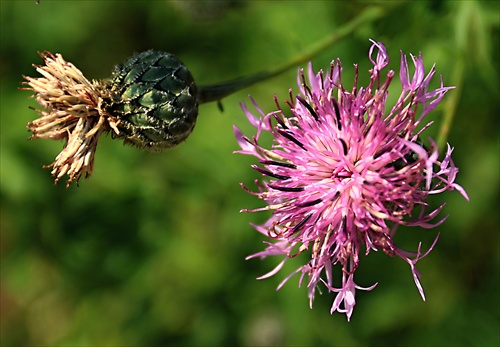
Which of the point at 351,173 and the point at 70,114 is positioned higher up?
the point at 70,114

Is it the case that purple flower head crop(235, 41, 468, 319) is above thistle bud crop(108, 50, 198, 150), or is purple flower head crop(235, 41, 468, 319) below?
below

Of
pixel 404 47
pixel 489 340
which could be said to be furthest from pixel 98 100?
pixel 489 340

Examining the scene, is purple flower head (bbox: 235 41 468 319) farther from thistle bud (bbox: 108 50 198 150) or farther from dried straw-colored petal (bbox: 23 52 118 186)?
dried straw-colored petal (bbox: 23 52 118 186)

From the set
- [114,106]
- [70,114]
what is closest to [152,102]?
[114,106]

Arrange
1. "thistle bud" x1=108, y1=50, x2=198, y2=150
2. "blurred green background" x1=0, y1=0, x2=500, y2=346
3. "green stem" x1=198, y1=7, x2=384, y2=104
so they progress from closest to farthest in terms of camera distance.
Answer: "thistle bud" x1=108, y1=50, x2=198, y2=150
"green stem" x1=198, y1=7, x2=384, y2=104
"blurred green background" x1=0, y1=0, x2=500, y2=346

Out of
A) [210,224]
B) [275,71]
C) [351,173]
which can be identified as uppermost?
[275,71]

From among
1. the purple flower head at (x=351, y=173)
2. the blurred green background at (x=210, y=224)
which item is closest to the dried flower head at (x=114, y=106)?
the purple flower head at (x=351, y=173)

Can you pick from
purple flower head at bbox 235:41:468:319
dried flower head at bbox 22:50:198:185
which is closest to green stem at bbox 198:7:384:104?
dried flower head at bbox 22:50:198:185

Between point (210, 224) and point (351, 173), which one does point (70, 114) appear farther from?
point (210, 224)
